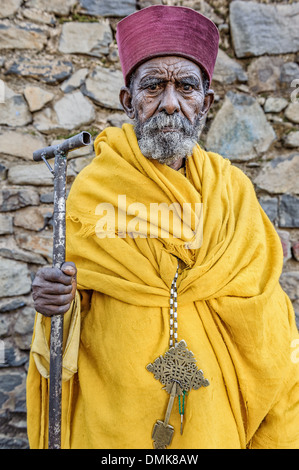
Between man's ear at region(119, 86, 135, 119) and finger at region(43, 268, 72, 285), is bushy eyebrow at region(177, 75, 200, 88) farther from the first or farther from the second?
finger at region(43, 268, 72, 285)

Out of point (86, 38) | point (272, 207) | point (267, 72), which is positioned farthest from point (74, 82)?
point (272, 207)

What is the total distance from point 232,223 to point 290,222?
1.06 m

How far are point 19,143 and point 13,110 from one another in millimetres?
206

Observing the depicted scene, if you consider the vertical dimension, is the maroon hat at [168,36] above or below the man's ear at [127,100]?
above

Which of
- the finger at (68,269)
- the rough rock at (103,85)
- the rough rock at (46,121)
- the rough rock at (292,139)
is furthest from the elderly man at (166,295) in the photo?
the rough rock at (292,139)

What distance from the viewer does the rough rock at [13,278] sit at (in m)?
2.22

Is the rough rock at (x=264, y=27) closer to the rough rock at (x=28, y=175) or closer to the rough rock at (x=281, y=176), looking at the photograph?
the rough rock at (x=281, y=176)

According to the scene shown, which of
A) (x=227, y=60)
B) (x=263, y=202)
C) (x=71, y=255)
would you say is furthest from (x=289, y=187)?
(x=71, y=255)

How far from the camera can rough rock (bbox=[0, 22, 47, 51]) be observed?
7.34 ft

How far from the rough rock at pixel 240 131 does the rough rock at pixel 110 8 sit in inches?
34.3

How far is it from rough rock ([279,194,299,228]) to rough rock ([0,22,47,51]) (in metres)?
1.82
